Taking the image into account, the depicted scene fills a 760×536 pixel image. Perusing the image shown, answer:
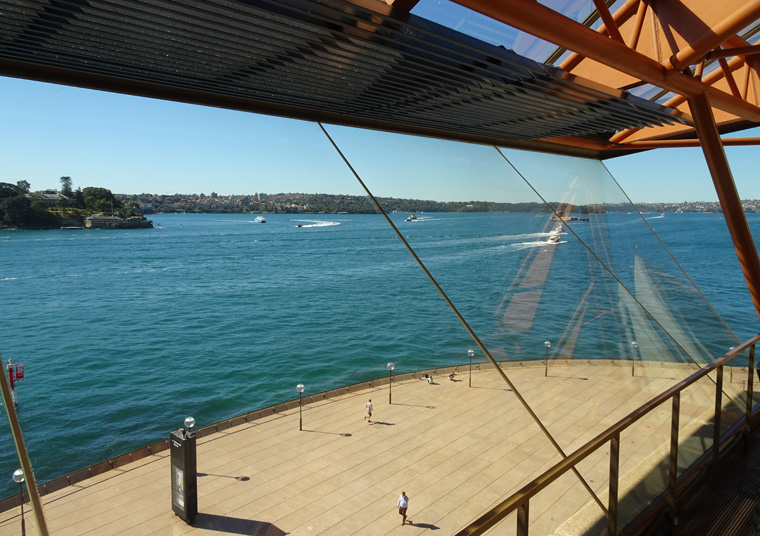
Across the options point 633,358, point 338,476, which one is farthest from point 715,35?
point 338,476

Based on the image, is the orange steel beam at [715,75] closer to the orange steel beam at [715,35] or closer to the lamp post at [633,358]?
the orange steel beam at [715,35]

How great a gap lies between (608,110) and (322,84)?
209 cm

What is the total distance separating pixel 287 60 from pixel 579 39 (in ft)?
4.44

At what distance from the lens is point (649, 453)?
209cm

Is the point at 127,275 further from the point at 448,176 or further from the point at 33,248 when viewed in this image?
the point at 448,176

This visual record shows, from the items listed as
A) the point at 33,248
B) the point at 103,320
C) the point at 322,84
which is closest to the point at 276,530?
the point at 322,84

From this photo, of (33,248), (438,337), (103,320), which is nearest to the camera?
(438,337)

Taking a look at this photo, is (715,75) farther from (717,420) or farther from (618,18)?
(717,420)

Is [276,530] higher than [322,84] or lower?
lower

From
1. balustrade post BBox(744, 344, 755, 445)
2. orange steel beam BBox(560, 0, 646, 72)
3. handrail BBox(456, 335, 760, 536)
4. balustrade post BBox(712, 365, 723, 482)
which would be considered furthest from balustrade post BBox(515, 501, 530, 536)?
orange steel beam BBox(560, 0, 646, 72)

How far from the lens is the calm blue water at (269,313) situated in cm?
407

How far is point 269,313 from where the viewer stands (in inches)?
1294

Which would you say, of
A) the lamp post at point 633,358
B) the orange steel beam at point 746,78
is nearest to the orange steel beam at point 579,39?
the orange steel beam at point 746,78

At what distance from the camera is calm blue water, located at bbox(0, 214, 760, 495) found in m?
4.07
